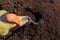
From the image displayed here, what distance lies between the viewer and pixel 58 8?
8.63ft

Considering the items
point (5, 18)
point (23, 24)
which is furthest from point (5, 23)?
point (23, 24)

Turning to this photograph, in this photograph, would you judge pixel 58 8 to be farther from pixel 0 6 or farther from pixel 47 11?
pixel 0 6

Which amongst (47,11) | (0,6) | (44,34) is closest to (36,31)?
(44,34)

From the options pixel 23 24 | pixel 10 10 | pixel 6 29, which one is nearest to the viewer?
pixel 6 29

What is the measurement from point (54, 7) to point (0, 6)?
65 cm

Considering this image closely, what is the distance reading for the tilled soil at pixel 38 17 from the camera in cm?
252

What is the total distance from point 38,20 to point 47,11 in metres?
0.15

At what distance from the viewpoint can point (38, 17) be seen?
2631mm

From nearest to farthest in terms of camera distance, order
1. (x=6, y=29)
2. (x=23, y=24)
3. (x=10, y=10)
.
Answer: (x=6, y=29) < (x=23, y=24) < (x=10, y=10)

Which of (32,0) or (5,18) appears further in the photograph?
(32,0)

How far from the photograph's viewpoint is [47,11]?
2.61m

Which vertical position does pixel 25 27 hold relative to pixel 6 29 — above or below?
below

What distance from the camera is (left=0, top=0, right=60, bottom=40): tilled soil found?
252 cm

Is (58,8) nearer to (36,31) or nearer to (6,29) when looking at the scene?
(36,31)
